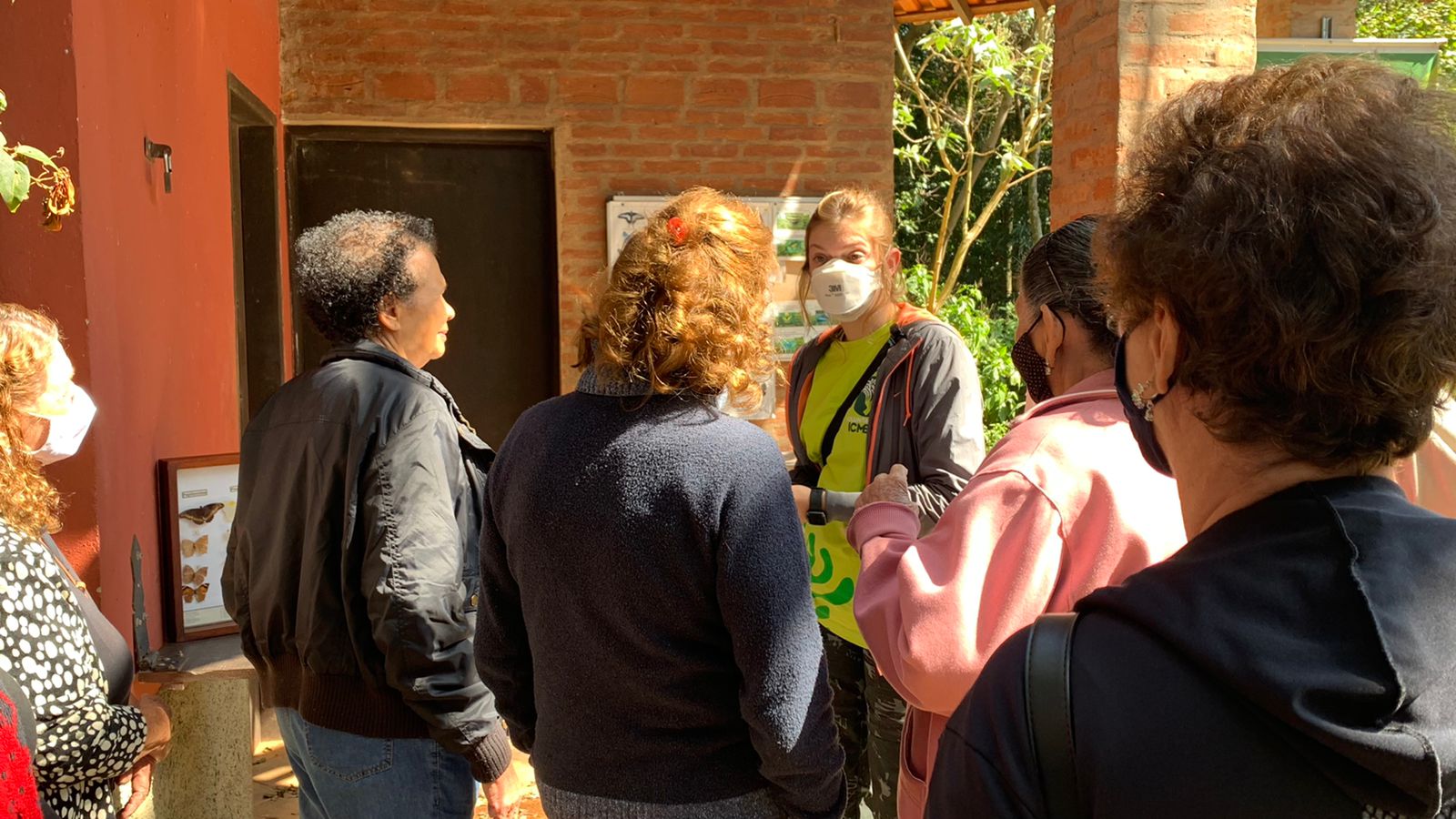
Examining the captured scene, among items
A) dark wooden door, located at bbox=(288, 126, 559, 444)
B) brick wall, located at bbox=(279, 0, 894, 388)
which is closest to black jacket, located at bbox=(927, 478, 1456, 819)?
brick wall, located at bbox=(279, 0, 894, 388)

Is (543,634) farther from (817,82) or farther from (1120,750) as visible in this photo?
(817,82)

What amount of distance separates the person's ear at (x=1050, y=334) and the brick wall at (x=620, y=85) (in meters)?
4.25

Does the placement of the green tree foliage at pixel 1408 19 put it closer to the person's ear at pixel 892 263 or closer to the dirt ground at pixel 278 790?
the person's ear at pixel 892 263

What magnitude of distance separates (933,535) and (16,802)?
1.33m

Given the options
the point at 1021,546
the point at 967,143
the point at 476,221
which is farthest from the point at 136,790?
the point at 967,143

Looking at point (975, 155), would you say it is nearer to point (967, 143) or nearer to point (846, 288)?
point (967, 143)

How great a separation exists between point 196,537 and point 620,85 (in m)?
3.40

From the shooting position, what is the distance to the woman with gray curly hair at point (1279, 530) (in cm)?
84

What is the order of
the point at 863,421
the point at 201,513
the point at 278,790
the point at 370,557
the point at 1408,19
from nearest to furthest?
the point at 370,557, the point at 863,421, the point at 201,513, the point at 278,790, the point at 1408,19

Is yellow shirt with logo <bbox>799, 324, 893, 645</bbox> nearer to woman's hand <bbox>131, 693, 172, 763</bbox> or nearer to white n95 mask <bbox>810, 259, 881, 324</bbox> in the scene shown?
white n95 mask <bbox>810, 259, 881, 324</bbox>

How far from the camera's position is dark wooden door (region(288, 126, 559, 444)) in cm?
592

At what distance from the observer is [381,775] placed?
233cm

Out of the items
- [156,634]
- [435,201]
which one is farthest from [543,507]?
[435,201]

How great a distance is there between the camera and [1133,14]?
11.3 feet
